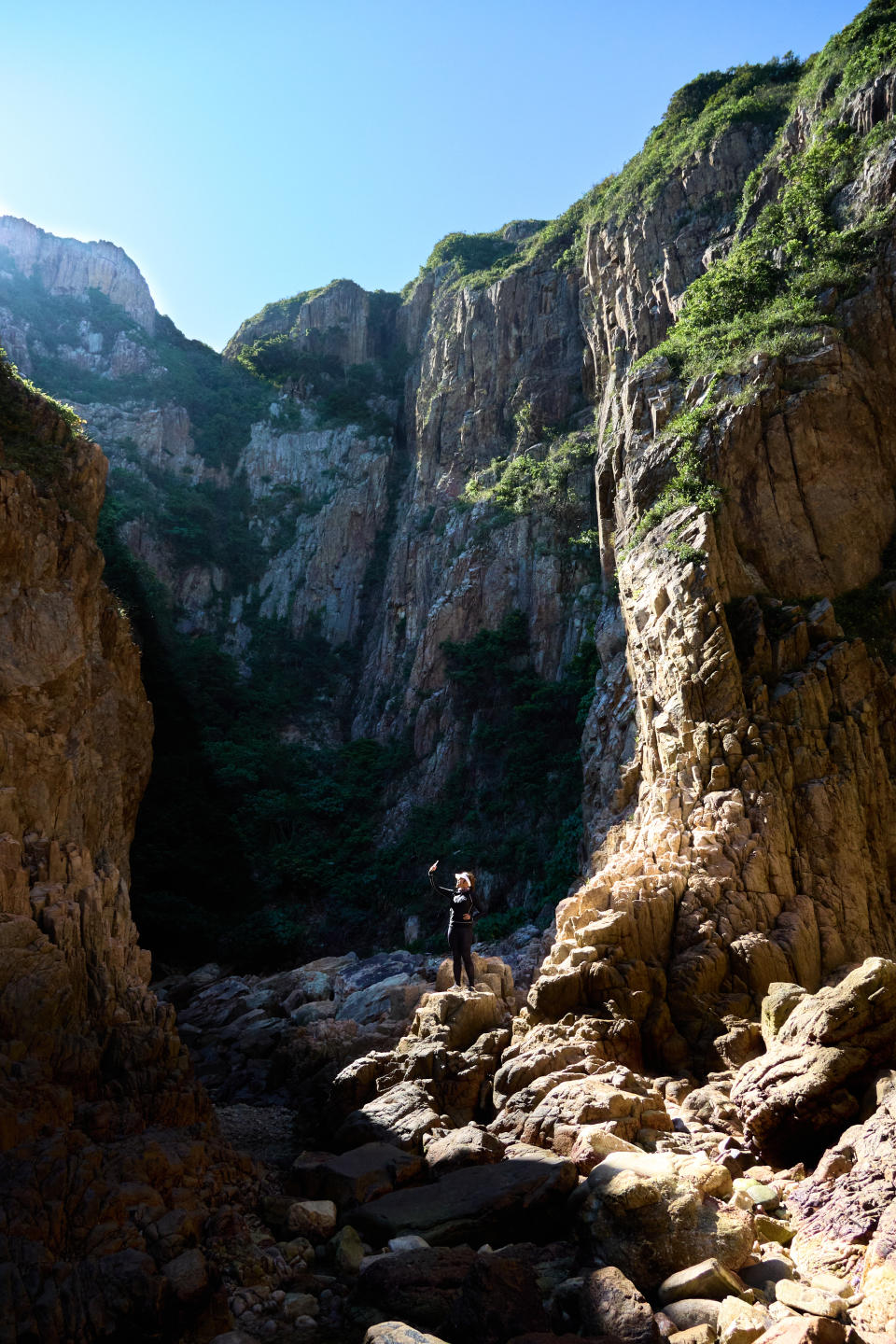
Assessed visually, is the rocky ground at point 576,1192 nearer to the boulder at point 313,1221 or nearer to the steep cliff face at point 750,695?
the boulder at point 313,1221

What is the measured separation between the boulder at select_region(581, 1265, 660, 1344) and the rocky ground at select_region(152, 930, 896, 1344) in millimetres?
16

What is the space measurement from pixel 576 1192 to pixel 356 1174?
2.67 m

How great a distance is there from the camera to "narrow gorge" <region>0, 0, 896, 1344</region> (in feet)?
25.7

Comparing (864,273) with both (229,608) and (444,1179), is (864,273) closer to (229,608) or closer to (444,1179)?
(444,1179)

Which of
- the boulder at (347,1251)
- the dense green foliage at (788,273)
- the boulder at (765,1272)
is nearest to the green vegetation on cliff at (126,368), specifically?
the dense green foliage at (788,273)

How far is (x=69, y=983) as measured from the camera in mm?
10773

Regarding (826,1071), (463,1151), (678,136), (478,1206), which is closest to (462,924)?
(463,1151)

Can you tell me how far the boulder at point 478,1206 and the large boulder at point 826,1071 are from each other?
2.33 m

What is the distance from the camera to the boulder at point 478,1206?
8.53 m

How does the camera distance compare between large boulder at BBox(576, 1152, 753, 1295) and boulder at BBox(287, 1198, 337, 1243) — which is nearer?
large boulder at BBox(576, 1152, 753, 1295)

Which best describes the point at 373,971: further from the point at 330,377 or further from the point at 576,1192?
the point at 330,377

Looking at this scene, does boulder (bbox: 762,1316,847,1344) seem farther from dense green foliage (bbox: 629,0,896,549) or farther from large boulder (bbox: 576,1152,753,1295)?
dense green foliage (bbox: 629,0,896,549)

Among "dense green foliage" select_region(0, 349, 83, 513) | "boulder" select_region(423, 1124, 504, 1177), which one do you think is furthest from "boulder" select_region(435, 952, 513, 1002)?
"dense green foliage" select_region(0, 349, 83, 513)

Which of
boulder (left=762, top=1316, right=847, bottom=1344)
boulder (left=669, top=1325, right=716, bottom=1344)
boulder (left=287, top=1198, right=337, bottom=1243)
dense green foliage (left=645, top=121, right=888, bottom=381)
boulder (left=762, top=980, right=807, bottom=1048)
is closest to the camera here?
boulder (left=762, top=1316, right=847, bottom=1344)
